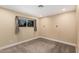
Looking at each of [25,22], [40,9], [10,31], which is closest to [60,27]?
[40,9]

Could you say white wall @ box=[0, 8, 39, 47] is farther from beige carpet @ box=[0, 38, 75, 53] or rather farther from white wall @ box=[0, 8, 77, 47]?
beige carpet @ box=[0, 38, 75, 53]

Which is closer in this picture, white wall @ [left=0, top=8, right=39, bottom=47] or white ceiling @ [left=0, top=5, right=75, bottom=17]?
white ceiling @ [left=0, top=5, right=75, bottom=17]

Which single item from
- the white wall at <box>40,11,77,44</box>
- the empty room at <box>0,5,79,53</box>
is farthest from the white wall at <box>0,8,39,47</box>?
the white wall at <box>40,11,77,44</box>

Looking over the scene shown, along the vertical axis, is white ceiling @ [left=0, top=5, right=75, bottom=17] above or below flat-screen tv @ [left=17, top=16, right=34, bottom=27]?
above

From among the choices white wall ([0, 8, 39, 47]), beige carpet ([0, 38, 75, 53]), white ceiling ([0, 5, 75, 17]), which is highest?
white ceiling ([0, 5, 75, 17])

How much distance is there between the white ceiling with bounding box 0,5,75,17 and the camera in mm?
1191

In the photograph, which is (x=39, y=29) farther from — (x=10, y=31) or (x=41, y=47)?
(x=10, y=31)

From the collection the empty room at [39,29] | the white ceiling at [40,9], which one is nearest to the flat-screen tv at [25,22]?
the empty room at [39,29]

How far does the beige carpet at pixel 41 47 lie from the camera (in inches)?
49.0

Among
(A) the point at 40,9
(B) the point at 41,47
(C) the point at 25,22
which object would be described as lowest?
(B) the point at 41,47

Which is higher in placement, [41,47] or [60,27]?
[60,27]

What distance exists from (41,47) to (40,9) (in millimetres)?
653

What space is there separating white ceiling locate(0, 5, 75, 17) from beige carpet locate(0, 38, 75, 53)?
48 cm

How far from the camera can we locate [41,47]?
1326 mm
